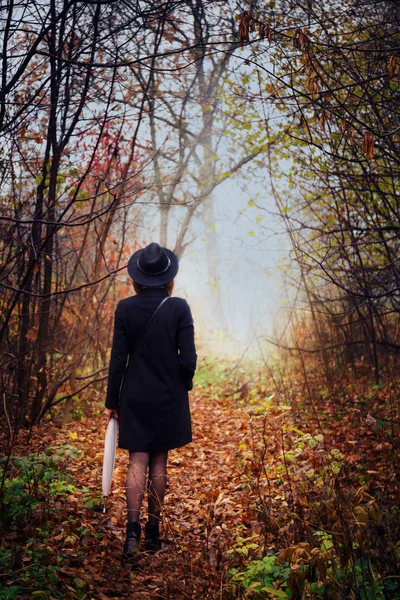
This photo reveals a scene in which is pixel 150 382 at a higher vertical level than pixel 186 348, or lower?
lower

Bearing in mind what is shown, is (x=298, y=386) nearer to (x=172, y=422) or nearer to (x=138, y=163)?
(x=138, y=163)

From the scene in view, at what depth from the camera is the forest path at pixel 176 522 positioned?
319cm

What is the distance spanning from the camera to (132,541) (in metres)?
3.79

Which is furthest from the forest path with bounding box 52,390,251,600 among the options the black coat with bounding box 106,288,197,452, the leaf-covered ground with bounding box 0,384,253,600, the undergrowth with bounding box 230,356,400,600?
the black coat with bounding box 106,288,197,452

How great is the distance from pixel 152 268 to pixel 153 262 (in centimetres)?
5

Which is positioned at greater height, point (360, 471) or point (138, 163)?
point (138, 163)

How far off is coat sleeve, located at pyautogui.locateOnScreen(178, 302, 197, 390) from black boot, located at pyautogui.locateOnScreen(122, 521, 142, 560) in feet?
3.65

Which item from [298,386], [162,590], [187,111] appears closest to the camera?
[162,590]

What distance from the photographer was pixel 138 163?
8.34m

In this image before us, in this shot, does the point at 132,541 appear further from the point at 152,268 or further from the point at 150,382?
the point at 152,268

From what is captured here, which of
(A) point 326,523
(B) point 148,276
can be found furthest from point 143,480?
(B) point 148,276

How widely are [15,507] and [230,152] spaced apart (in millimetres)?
8472

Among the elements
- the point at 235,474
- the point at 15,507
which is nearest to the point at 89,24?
the point at 15,507

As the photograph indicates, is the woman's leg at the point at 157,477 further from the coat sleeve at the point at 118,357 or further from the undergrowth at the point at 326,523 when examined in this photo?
the undergrowth at the point at 326,523
